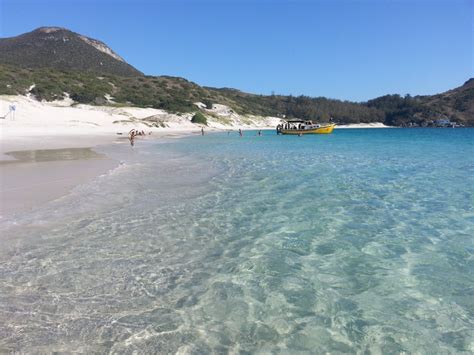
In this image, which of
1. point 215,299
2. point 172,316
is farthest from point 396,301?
→ point 172,316

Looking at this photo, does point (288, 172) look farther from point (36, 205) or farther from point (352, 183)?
point (36, 205)

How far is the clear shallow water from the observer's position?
14.8 feet

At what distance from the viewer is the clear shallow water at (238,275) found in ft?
14.8

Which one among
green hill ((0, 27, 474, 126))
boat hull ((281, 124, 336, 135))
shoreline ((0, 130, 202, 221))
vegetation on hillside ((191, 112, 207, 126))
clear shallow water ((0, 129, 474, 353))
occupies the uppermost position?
green hill ((0, 27, 474, 126))

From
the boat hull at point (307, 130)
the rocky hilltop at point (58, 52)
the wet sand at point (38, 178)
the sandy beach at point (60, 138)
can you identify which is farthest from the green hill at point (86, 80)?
the wet sand at point (38, 178)

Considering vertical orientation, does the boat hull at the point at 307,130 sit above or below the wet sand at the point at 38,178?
above

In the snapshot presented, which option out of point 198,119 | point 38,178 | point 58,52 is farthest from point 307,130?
point 58,52

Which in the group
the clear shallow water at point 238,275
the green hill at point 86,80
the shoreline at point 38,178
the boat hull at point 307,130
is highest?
the green hill at point 86,80

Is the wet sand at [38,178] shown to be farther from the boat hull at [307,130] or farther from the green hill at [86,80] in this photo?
the green hill at [86,80]

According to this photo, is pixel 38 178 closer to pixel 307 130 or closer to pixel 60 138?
pixel 60 138

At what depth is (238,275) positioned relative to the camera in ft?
20.7

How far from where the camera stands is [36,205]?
415 inches

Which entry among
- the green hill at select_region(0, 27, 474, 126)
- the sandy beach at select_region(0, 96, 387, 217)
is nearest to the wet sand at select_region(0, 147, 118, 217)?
the sandy beach at select_region(0, 96, 387, 217)

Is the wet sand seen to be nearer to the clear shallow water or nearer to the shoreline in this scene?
the shoreline
